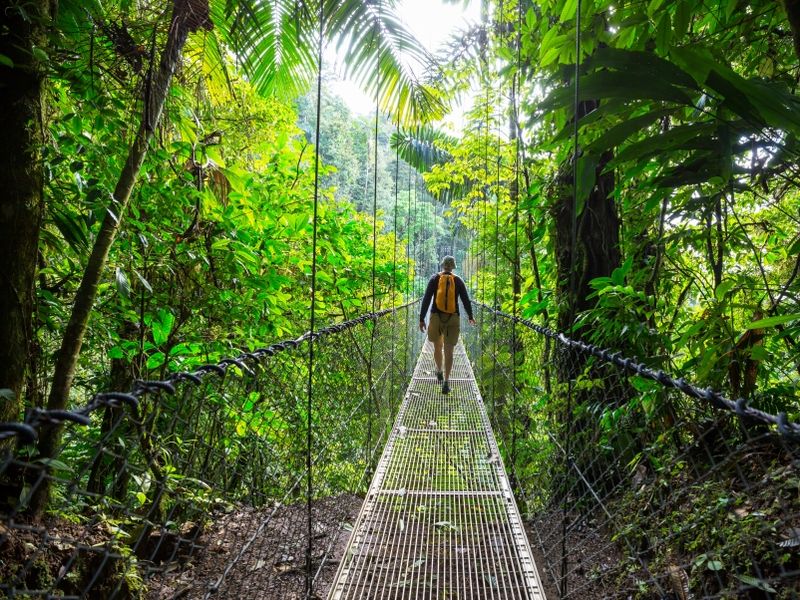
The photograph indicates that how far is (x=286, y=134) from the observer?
2.78m

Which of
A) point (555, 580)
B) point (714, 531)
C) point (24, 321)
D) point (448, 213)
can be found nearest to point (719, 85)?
point (714, 531)

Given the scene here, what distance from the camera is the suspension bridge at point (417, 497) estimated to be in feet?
2.67

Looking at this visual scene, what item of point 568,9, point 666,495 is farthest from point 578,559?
point 568,9

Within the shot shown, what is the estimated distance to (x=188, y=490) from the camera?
4.46 feet

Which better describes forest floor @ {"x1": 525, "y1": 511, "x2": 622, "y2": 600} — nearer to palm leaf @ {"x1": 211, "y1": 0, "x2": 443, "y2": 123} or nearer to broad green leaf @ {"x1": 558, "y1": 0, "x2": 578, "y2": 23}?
broad green leaf @ {"x1": 558, "y1": 0, "x2": 578, "y2": 23}

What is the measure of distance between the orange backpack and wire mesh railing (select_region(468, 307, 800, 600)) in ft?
4.89

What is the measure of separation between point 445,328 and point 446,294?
0.26m

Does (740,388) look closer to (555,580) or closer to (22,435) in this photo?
(555,580)

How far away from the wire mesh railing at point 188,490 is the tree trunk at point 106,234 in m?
0.09

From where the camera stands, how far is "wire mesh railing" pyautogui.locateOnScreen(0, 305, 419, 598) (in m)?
0.73

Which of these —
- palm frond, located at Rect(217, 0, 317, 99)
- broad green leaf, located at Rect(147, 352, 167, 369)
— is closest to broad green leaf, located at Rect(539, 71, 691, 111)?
palm frond, located at Rect(217, 0, 317, 99)

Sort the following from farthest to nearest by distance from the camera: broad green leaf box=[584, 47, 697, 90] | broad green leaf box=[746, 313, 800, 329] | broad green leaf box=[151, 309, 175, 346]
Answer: broad green leaf box=[151, 309, 175, 346]
broad green leaf box=[584, 47, 697, 90]
broad green leaf box=[746, 313, 800, 329]

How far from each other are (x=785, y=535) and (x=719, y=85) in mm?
742

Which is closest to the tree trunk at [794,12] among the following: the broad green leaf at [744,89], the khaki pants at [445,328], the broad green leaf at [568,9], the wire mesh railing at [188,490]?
the broad green leaf at [744,89]
